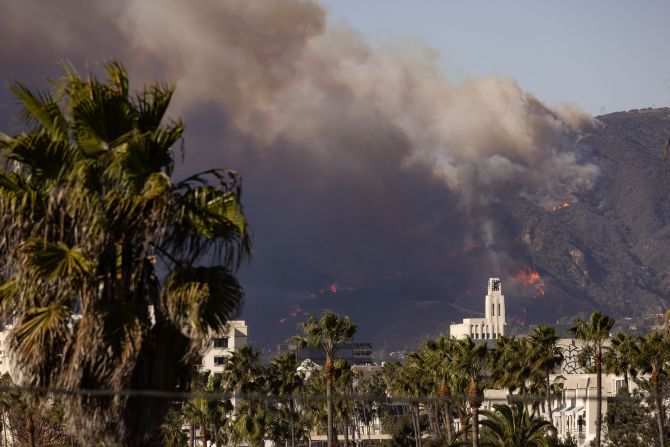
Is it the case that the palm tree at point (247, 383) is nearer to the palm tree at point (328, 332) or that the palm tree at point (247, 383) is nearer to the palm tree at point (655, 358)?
the palm tree at point (328, 332)

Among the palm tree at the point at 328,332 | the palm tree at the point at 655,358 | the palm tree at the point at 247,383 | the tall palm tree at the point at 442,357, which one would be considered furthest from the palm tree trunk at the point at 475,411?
the palm tree at the point at 247,383

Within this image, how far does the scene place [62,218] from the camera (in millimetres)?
22812

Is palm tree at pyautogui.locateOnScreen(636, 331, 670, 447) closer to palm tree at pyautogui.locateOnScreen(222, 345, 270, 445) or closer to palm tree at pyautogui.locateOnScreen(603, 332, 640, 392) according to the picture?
palm tree at pyautogui.locateOnScreen(603, 332, 640, 392)

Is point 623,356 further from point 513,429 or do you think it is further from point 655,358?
point 513,429

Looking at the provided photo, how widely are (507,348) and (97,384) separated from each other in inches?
4948

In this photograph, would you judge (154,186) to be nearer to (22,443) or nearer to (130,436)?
(130,436)

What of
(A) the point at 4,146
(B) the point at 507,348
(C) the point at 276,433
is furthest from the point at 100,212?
(C) the point at 276,433

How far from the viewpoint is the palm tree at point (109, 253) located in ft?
73.3

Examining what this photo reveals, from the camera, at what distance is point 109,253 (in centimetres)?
2305

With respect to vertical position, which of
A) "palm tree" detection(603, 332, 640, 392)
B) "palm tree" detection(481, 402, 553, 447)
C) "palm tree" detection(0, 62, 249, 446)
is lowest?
"palm tree" detection(481, 402, 553, 447)

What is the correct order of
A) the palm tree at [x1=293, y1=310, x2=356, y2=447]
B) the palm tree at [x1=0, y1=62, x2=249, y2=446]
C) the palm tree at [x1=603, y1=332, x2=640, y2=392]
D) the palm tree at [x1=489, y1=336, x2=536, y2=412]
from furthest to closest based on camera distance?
the palm tree at [x1=489, y1=336, x2=536, y2=412] < the palm tree at [x1=293, y1=310, x2=356, y2=447] < the palm tree at [x1=603, y1=332, x2=640, y2=392] < the palm tree at [x1=0, y1=62, x2=249, y2=446]

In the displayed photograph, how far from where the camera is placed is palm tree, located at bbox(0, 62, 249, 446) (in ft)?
73.3

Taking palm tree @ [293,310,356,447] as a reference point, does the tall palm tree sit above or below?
below

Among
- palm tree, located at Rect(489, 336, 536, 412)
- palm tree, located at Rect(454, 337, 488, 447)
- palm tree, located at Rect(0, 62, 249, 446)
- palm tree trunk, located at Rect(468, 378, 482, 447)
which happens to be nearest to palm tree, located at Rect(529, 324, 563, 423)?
palm tree, located at Rect(489, 336, 536, 412)
